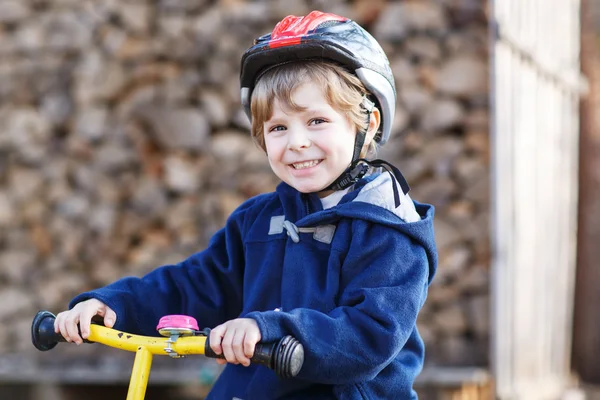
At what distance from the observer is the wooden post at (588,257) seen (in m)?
7.03

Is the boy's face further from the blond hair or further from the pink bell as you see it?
the pink bell

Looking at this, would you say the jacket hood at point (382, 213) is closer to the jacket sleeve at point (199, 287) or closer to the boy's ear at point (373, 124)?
the boy's ear at point (373, 124)

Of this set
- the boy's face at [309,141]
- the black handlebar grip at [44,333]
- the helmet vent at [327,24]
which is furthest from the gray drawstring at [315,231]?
the black handlebar grip at [44,333]

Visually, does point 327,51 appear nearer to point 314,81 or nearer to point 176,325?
point 314,81

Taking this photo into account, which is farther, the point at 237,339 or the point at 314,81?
the point at 314,81

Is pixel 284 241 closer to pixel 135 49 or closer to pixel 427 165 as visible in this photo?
pixel 427 165

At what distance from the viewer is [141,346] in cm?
221

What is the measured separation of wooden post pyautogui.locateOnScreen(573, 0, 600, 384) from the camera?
7031mm

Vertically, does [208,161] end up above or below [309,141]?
below

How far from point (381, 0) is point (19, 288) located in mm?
2974

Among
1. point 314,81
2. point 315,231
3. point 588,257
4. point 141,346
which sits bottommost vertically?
point 588,257

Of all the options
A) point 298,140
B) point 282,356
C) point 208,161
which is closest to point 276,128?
point 298,140

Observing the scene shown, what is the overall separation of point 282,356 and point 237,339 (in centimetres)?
11

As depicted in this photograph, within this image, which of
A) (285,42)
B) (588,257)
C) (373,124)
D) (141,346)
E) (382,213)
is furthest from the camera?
(588,257)
